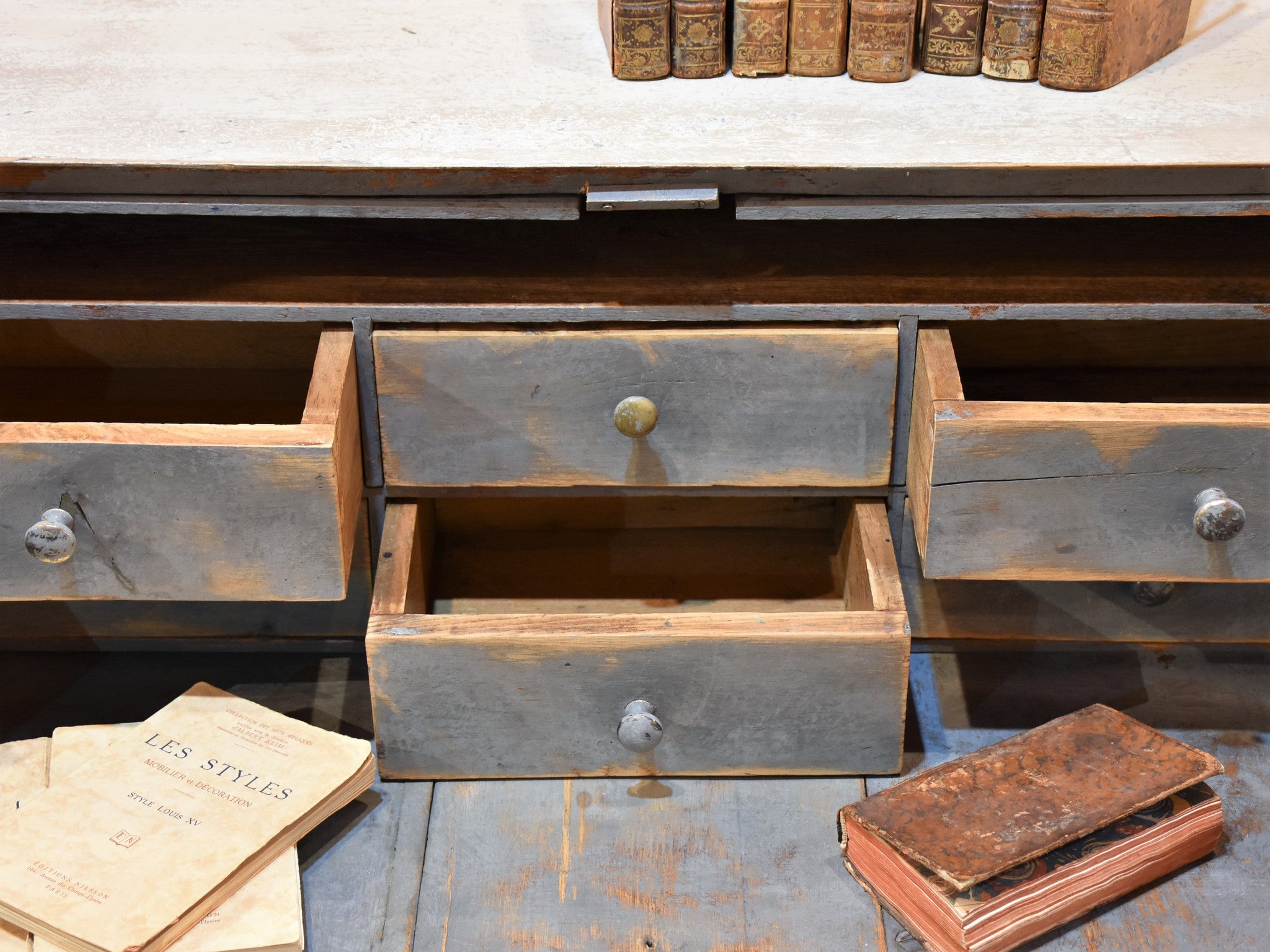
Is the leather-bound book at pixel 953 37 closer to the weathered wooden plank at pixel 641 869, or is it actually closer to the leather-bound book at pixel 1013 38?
the leather-bound book at pixel 1013 38

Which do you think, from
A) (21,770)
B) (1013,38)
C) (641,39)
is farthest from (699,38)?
(21,770)

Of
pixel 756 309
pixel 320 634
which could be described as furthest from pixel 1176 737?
pixel 320 634

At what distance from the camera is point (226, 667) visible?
4.51ft

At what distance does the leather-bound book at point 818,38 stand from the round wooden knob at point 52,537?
79cm

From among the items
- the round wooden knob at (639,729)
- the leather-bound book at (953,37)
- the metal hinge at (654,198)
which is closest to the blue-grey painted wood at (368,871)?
the round wooden knob at (639,729)

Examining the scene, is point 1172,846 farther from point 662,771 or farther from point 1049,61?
point 1049,61

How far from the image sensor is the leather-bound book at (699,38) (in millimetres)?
1171

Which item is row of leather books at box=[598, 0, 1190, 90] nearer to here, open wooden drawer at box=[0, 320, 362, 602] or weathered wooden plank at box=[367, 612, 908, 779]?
open wooden drawer at box=[0, 320, 362, 602]

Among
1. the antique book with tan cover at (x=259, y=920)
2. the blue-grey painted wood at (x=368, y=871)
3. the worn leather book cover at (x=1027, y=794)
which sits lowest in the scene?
the blue-grey painted wood at (x=368, y=871)

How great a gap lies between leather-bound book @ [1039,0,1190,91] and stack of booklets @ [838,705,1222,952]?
604 mm

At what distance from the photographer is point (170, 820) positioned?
1.07 meters

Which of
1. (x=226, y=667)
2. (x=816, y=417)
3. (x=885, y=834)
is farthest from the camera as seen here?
(x=226, y=667)

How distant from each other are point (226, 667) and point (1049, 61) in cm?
106

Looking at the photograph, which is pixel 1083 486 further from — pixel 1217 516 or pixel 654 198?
pixel 654 198
